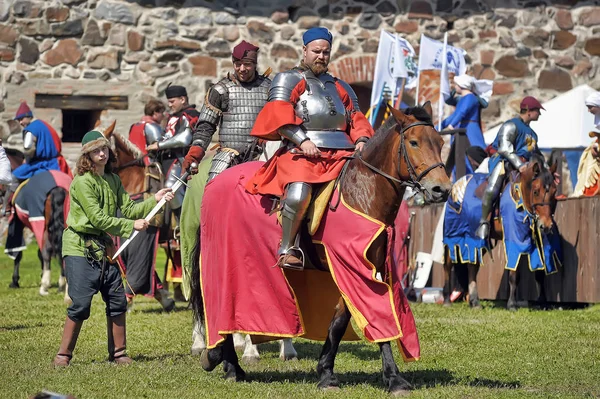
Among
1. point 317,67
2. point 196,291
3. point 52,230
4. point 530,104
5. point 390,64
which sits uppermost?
point 390,64

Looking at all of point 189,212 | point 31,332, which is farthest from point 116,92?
point 189,212

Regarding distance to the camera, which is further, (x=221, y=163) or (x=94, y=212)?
(x=221, y=163)

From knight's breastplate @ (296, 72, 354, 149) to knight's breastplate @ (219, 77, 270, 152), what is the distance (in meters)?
1.50

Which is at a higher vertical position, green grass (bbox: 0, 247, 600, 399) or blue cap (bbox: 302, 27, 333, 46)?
blue cap (bbox: 302, 27, 333, 46)

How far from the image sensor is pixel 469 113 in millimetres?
16219

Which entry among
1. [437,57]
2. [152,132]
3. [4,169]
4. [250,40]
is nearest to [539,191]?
[152,132]

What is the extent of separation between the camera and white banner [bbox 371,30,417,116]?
17469 millimetres

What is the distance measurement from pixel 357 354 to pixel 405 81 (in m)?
8.95

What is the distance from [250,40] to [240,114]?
10.7m

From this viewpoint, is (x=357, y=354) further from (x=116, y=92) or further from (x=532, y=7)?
(x=532, y=7)

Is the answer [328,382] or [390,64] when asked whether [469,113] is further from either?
[328,382]

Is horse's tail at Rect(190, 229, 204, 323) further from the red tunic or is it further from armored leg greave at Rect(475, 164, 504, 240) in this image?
armored leg greave at Rect(475, 164, 504, 240)

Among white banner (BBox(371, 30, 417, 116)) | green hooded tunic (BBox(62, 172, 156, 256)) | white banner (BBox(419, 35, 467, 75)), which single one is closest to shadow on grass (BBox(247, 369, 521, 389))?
green hooded tunic (BBox(62, 172, 156, 256))

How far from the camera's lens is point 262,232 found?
791cm
